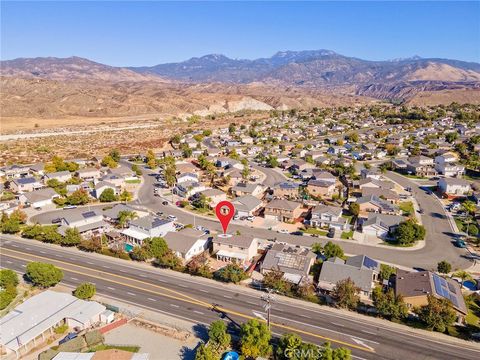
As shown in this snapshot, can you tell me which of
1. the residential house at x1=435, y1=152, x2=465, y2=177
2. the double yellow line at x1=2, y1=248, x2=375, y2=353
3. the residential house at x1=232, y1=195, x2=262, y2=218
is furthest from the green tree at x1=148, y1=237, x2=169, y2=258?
the residential house at x1=435, y1=152, x2=465, y2=177

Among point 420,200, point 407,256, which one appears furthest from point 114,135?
point 407,256

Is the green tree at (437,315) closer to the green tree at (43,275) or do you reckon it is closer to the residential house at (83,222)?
the green tree at (43,275)

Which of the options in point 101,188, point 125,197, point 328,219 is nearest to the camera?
point 328,219

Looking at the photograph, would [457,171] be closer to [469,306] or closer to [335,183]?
[335,183]

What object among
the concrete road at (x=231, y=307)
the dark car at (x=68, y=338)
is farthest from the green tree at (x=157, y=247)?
the dark car at (x=68, y=338)

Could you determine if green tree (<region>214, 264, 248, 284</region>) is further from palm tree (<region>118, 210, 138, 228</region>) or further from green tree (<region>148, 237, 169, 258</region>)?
palm tree (<region>118, 210, 138, 228</region>)

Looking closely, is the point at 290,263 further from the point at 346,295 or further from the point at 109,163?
the point at 109,163

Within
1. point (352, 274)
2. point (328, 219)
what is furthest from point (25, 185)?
point (352, 274)
